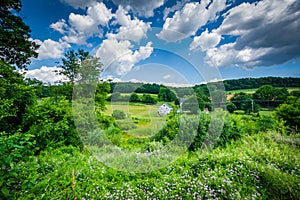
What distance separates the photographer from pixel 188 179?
2.47 metres

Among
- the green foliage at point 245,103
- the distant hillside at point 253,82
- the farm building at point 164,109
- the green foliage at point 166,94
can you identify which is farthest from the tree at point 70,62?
the green foliage at point 245,103

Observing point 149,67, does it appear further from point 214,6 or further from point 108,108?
point 108,108

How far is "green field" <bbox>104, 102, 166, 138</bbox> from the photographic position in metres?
4.96

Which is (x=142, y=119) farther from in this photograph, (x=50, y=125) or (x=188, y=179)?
(x=188, y=179)

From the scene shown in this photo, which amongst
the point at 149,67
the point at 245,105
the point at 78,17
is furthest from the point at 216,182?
the point at 245,105

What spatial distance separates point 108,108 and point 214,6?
564cm

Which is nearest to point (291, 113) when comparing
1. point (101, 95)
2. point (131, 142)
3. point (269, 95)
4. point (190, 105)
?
point (269, 95)

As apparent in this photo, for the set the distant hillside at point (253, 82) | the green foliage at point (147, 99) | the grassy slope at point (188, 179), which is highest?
the distant hillside at point (253, 82)

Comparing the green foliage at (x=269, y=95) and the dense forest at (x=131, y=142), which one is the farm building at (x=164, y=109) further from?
the green foliage at (x=269, y=95)

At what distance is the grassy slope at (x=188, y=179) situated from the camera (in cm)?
207

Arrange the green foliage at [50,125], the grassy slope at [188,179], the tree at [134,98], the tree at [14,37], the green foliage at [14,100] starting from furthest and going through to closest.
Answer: the tree at [14,37] < the tree at [134,98] < the green foliage at [14,100] < the green foliage at [50,125] < the grassy slope at [188,179]

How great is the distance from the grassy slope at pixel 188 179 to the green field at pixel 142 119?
2028 millimetres

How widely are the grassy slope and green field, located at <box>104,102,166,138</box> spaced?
6.65ft

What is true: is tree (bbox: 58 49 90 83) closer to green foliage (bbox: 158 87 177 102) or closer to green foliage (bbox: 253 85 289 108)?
green foliage (bbox: 158 87 177 102)
